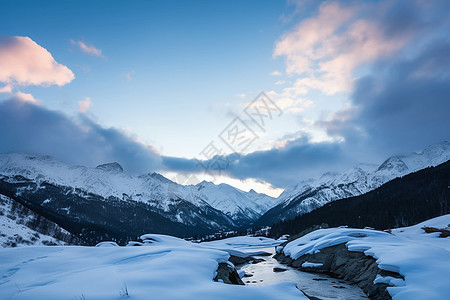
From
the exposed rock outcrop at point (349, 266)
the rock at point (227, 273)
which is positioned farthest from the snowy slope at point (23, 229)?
the rock at point (227, 273)

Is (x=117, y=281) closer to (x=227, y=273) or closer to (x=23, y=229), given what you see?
(x=227, y=273)

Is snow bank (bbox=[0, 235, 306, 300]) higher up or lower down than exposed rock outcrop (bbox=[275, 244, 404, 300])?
higher up

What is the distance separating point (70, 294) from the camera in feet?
24.0

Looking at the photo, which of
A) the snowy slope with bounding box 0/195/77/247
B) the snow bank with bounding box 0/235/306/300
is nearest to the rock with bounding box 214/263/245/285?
the snow bank with bounding box 0/235/306/300

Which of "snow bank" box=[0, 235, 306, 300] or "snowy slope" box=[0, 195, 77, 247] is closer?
"snow bank" box=[0, 235, 306, 300]

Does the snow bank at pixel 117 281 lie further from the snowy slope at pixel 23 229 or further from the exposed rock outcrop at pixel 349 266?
the snowy slope at pixel 23 229

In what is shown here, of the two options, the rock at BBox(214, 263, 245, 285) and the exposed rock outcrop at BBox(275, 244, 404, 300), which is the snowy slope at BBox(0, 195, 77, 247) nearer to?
the exposed rock outcrop at BBox(275, 244, 404, 300)

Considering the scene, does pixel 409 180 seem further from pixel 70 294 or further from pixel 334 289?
pixel 70 294

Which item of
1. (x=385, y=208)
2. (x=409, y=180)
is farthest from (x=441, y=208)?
(x=409, y=180)

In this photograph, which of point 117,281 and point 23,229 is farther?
point 23,229

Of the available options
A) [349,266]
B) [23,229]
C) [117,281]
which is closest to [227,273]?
[117,281]

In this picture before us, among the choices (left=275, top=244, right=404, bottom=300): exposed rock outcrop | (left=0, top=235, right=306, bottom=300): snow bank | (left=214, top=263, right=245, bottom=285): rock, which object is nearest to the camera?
(left=0, top=235, right=306, bottom=300): snow bank

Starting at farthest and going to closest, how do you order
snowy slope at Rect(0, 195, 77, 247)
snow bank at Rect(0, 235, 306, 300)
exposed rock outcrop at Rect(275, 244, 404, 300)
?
snowy slope at Rect(0, 195, 77, 247), exposed rock outcrop at Rect(275, 244, 404, 300), snow bank at Rect(0, 235, 306, 300)

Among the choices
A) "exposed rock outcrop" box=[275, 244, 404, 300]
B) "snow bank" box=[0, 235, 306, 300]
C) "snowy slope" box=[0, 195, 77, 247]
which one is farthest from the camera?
"snowy slope" box=[0, 195, 77, 247]
